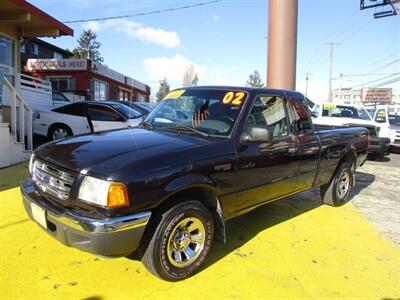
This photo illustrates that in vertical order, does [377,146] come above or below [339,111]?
below

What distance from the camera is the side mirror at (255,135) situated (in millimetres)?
3721

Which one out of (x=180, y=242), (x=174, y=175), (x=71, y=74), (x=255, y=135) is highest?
(x=71, y=74)

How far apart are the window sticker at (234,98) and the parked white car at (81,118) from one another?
6393 millimetres

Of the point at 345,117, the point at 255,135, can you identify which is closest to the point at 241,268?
the point at 255,135

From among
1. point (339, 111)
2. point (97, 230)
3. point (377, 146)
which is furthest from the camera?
point (339, 111)

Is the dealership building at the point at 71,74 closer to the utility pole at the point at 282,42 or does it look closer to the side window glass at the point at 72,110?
the side window glass at the point at 72,110

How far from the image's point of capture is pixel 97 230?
2.80 m

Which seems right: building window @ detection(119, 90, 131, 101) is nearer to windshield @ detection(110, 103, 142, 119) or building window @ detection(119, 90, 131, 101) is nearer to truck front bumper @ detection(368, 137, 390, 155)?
windshield @ detection(110, 103, 142, 119)

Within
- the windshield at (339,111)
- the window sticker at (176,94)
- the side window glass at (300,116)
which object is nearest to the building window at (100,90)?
the windshield at (339,111)

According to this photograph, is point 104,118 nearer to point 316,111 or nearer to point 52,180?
point 52,180

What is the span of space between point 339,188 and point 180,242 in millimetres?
3699

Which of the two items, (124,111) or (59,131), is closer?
(124,111)

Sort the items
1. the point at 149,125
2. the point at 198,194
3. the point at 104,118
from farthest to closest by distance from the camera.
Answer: the point at 104,118 → the point at 149,125 → the point at 198,194

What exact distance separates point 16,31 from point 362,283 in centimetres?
1319
